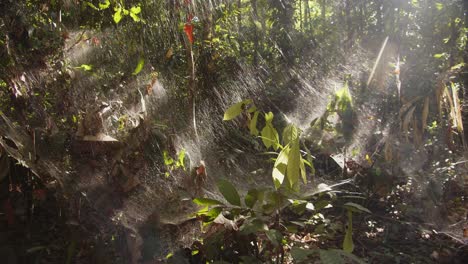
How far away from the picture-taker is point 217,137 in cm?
270

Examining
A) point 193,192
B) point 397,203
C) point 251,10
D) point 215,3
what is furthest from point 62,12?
point 397,203

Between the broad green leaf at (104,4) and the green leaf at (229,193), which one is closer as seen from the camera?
the green leaf at (229,193)

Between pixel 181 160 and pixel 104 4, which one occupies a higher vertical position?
pixel 104 4

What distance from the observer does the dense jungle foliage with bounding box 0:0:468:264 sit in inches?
75.3

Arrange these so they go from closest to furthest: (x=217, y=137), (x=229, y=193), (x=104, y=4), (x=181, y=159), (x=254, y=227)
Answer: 1. (x=254, y=227)
2. (x=229, y=193)
3. (x=181, y=159)
4. (x=104, y=4)
5. (x=217, y=137)

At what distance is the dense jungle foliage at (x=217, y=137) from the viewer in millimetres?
1912

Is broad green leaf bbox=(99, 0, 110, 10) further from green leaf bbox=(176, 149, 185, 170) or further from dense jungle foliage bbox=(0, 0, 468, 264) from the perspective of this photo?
green leaf bbox=(176, 149, 185, 170)

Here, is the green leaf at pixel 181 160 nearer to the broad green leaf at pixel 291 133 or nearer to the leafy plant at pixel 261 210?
the leafy plant at pixel 261 210

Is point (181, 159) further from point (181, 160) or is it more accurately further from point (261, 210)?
point (261, 210)

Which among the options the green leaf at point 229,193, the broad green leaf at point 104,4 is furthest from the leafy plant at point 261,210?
the broad green leaf at point 104,4

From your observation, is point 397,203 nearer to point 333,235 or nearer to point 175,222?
point 333,235

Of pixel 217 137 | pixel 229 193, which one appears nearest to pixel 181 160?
pixel 229 193

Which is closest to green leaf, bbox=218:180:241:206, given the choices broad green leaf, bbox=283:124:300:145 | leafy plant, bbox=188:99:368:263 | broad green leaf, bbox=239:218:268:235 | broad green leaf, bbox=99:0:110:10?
leafy plant, bbox=188:99:368:263

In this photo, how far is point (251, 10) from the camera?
3.96 meters
